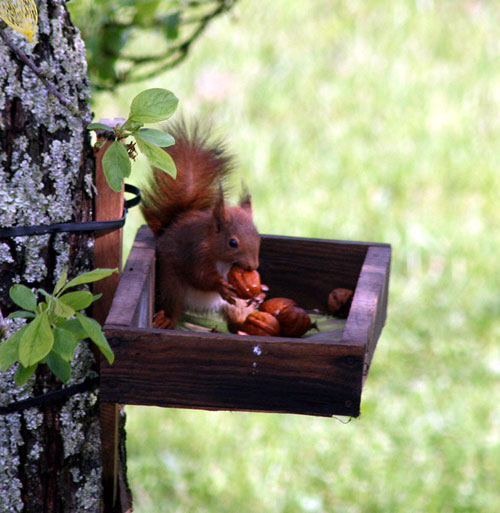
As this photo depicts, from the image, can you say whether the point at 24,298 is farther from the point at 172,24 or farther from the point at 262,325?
the point at 172,24

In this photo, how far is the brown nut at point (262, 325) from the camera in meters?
1.32

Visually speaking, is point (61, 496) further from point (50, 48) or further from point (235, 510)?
point (235, 510)

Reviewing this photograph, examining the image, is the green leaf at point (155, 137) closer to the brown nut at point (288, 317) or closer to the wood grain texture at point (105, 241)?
the wood grain texture at point (105, 241)

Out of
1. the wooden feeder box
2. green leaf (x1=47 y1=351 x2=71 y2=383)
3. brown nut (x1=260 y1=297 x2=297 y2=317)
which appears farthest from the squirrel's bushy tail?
green leaf (x1=47 y1=351 x2=71 y2=383)

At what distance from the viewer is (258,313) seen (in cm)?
134

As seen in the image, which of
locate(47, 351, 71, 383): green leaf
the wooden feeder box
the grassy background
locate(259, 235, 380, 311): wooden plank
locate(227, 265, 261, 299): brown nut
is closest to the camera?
locate(47, 351, 71, 383): green leaf

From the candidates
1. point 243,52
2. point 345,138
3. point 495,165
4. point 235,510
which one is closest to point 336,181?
point 345,138

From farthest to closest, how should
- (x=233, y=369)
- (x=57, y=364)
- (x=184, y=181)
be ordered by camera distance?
(x=184, y=181)
(x=233, y=369)
(x=57, y=364)

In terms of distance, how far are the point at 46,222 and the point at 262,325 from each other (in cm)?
32

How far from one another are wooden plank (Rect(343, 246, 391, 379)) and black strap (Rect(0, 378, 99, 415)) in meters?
0.36

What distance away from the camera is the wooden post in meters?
1.28

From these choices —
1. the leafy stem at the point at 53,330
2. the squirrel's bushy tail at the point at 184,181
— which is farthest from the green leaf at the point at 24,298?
the squirrel's bushy tail at the point at 184,181

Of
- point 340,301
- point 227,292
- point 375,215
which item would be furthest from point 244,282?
point 375,215

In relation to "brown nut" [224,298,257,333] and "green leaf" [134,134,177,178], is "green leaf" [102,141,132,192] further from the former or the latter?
"brown nut" [224,298,257,333]
